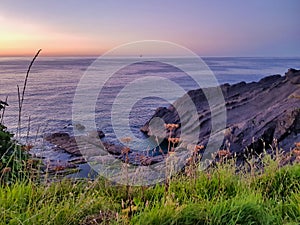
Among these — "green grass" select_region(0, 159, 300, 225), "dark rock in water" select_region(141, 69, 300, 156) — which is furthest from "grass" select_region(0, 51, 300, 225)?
"dark rock in water" select_region(141, 69, 300, 156)

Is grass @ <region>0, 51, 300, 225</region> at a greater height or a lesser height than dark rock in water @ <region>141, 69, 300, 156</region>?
greater

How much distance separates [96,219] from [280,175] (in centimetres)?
293

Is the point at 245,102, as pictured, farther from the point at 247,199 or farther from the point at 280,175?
the point at 247,199

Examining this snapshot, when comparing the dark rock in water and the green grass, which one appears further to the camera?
the dark rock in water

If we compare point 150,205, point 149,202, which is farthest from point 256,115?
point 149,202

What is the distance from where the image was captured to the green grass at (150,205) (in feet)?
9.86

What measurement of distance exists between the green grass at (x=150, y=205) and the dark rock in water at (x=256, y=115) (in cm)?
159

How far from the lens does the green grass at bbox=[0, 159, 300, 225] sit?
3004mm

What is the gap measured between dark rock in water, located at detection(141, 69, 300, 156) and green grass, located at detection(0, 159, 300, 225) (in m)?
1.59

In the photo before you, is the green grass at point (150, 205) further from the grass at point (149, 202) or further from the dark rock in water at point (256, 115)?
the dark rock in water at point (256, 115)

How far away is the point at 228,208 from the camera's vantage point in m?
3.42

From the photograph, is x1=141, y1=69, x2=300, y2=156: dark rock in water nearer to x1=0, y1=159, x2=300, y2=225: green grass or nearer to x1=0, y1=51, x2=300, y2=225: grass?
x1=0, y1=51, x2=300, y2=225: grass

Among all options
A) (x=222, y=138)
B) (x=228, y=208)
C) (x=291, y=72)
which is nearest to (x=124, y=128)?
(x=222, y=138)

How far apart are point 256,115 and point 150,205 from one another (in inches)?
571
